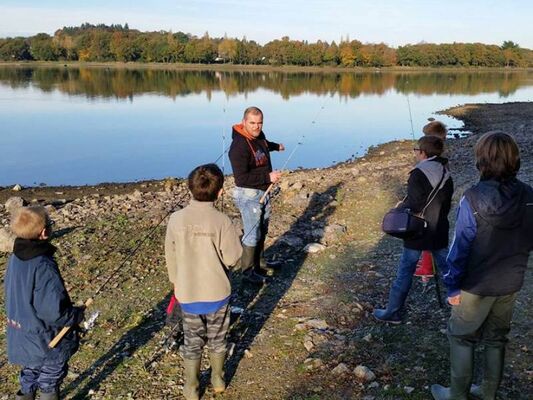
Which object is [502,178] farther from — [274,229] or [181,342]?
[274,229]

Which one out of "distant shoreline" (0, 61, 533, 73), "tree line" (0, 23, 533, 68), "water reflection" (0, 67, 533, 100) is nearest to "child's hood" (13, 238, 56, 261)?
"water reflection" (0, 67, 533, 100)

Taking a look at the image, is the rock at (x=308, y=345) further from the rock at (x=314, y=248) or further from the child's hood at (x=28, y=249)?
the rock at (x=314, y=248)

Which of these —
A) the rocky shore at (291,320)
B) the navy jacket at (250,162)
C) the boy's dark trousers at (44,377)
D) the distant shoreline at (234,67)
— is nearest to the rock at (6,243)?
the rocky shore at (291,320)

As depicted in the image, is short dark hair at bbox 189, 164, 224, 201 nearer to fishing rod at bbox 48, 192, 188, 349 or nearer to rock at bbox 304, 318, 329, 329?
fishing rod at bbox 48, 192, 188, 349

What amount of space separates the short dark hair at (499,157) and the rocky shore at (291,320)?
1.88m

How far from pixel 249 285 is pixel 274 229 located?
2421mm

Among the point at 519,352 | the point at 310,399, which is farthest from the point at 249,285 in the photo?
the point at 519,352

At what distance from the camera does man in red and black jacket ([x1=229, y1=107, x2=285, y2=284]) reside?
5.90 m

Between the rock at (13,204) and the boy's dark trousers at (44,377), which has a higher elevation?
the boy's dark trousers at (44,377)

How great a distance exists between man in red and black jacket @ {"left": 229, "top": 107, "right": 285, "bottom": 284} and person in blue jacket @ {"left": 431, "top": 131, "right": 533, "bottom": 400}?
296 cm

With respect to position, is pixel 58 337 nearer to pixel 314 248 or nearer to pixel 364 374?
pixel 364 374

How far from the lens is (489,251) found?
3291 mm

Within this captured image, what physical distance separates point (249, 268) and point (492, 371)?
3328 mm

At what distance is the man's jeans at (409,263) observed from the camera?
477cm
